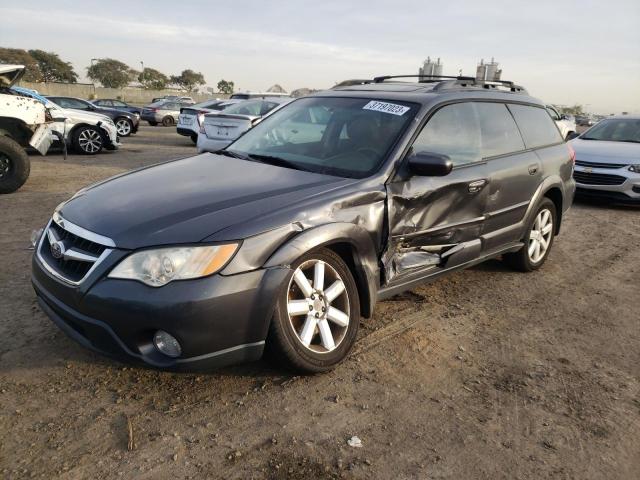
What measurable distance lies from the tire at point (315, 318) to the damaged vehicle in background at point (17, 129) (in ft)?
21.4

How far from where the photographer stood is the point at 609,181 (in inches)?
330

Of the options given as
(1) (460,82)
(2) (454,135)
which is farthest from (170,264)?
(1) (460,82)

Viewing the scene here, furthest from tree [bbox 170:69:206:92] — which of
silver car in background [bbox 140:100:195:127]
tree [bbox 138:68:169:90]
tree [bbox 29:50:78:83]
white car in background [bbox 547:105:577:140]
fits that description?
white car in background [bbox 547:105:577:140]

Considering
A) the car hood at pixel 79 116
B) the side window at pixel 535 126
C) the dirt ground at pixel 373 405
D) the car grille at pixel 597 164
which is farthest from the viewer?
the car hood at pixel 79 116

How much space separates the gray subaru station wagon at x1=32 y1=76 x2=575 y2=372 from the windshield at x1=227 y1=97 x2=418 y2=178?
0.05 feet

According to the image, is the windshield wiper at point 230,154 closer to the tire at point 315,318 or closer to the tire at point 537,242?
the tire at point 315,318

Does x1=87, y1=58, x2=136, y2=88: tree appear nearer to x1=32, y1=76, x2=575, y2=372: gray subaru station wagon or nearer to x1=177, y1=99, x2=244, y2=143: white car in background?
x1=177, y1=99, x2=244, y2=143: white car in background

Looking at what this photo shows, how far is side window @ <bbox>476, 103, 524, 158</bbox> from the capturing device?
4133 millimetres

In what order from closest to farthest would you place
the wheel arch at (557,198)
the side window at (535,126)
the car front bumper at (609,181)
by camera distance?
1. the side window at (535,126)
2. the wheel arch at (557,198)
3. the car front bumper at (609,181)

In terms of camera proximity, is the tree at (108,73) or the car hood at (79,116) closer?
the car hood at (79,116)

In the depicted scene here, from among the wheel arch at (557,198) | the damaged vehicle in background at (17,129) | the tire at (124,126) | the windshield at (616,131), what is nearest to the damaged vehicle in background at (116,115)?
the tire at (124,126)

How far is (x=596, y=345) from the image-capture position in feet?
11.8

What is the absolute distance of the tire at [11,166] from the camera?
748cm

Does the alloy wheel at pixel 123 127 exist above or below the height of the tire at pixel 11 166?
below
